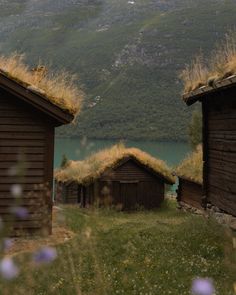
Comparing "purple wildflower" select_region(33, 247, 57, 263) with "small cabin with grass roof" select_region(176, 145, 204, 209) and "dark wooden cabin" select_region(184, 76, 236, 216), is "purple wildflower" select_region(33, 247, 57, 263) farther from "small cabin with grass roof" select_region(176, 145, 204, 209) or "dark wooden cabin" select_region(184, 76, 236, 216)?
"small cabin with grass roof" select_region(176, 145, 204, 209)

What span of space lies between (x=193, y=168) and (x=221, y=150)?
16.0m

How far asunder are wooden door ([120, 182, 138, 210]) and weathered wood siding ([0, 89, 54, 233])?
18.5 metres

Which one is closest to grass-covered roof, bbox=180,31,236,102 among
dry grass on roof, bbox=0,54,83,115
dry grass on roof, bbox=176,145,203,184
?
dry grass on roof, bbox=0,54,83,115

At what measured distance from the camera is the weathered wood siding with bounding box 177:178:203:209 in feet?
88.9

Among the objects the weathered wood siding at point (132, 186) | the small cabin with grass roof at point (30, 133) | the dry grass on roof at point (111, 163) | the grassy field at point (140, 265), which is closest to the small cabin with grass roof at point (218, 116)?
the grassy field at point (140, 265)

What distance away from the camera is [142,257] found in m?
8.87

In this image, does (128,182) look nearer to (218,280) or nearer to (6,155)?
(6,155)

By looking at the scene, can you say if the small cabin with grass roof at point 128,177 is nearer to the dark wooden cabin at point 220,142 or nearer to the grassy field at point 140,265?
the dark wooden cabin at point 220,142

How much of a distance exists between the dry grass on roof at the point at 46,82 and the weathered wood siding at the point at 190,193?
15528mm

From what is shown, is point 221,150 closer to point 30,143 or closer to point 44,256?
point 30,143

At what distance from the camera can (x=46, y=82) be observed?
1193 cm

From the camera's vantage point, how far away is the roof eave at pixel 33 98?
36.1ft

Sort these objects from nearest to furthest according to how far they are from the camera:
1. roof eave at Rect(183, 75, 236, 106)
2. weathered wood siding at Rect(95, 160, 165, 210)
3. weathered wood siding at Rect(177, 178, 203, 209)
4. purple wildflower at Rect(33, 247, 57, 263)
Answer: purple wildflower at Rect(33, 247, 57, 263)
roof eave at Rect(183, 75, 236, 106)
weathered wood siding at Rect(177, 178, 203, 209)
weathered wood siding at Rect(95, 160, 165, 210)

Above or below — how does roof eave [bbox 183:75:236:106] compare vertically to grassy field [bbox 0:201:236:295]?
above
